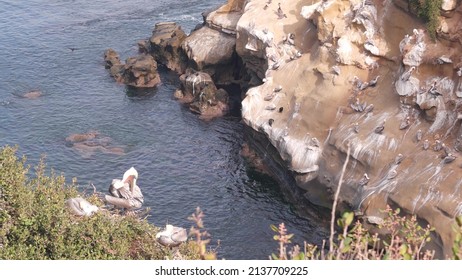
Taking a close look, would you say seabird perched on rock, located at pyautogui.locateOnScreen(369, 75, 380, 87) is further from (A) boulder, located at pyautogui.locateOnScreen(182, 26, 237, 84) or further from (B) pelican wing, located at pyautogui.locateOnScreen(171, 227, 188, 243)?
(B) pelican wing, located at pyautogui.locateOnScreen(171, 227, 188, 243)

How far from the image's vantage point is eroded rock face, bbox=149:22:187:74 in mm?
91375

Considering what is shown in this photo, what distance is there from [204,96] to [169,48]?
47.6 ft

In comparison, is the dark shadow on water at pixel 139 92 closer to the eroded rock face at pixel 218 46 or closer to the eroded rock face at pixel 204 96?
the eroded rock face at pixel 204 96

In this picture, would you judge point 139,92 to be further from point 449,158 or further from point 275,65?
point 449,158

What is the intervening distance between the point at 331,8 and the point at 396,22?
256 inches

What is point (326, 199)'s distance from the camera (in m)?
57.8

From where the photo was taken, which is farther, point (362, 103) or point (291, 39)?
point (291, 39)

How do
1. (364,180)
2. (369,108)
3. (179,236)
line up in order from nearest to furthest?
(179,236), (364,180), (369,108)

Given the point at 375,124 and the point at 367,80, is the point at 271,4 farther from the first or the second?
the point at 375,124

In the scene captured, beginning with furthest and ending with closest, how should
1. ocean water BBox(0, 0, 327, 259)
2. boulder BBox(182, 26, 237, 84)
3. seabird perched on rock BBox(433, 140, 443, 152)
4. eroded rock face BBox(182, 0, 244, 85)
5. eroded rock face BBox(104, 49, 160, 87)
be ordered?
eroded rock face BBox(104, 49, 160, 87)
eroded rock face BBox(182, 0, 244, 85)
boulder BBox(182, 26, 237, 84)
ocean water BBox(0, 0, 327, 259)
seabird perched on rock BBox(433, 140, 443, 152)

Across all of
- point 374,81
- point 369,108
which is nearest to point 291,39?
point 374,81

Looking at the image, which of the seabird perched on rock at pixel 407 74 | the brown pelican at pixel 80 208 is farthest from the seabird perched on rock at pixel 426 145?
the brown pelican at pixel 80 208

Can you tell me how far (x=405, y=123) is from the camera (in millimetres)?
54594

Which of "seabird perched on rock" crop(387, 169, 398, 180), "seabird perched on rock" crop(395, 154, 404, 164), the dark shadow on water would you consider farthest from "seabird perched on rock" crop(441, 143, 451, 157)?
the dark shadow on water
